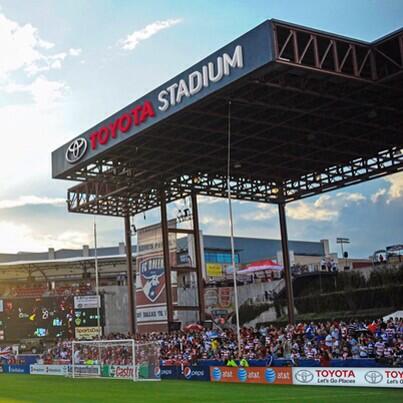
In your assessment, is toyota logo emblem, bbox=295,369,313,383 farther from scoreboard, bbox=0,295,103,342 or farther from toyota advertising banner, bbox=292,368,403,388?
scoreboard, bbox=0,295,103,342

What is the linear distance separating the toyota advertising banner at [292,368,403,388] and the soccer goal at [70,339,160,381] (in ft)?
35.8

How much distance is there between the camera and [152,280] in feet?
167

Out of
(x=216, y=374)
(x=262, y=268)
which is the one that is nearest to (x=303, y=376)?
(x=216, y=374)

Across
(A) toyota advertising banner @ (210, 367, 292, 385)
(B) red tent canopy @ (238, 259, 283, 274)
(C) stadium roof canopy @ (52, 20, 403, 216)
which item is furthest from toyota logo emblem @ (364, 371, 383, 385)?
(B) red tent canopy @ (238, 259, 283, 274)

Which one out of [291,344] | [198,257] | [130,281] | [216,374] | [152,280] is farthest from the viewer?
[130,281]

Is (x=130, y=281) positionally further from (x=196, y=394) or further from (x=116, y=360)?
(x=196, y=394)

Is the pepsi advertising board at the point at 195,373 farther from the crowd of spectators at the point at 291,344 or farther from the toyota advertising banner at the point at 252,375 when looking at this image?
the crowd of spectators at the point at 291,344

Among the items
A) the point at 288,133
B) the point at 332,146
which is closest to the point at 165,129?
the point at 288,133

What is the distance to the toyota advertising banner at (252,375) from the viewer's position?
94.0 ft

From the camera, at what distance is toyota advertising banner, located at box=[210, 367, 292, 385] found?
28641 mm

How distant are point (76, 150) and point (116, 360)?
41.1 feet

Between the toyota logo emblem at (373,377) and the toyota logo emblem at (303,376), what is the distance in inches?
112

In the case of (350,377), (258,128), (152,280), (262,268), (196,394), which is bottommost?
(196,394)

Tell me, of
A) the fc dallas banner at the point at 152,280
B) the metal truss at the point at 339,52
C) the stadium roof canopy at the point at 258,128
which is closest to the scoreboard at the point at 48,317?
the fc dallas banner at the point at 152,280
